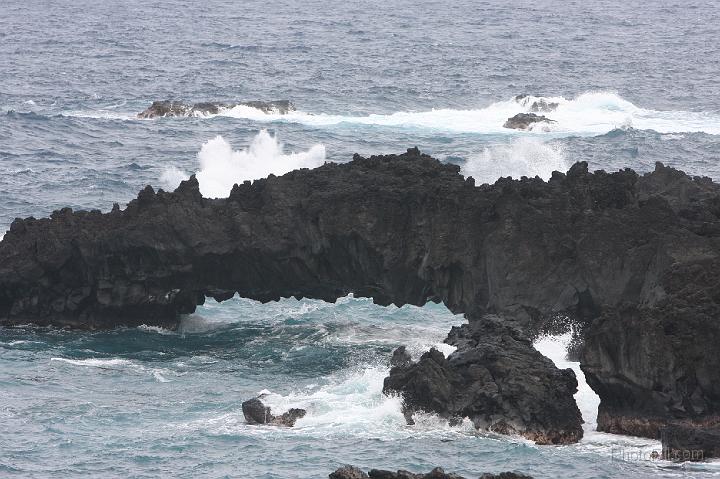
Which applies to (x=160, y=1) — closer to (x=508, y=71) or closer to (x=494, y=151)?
(x=508, y=71)

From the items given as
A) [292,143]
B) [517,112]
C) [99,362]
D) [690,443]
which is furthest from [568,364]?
[517,112]

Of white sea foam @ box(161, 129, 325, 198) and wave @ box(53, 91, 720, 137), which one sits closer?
white sea foam @ box(161, 129, 325, 198)

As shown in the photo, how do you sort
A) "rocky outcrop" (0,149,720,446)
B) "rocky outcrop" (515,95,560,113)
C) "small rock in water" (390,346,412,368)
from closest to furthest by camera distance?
1. "small rock in water" (390,346,412,368)
2. "rocky outcrop" (0,149,720,446)
3. "rocky outcrop" (515,95,560,113)

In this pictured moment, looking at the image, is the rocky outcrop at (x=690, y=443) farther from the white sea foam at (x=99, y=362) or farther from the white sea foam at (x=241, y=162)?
the white sea foam at (x=241, y=162)

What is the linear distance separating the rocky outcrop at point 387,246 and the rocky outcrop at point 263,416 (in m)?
→ 5.00

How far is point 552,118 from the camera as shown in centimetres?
8638

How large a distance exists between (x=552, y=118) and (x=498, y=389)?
52228mm

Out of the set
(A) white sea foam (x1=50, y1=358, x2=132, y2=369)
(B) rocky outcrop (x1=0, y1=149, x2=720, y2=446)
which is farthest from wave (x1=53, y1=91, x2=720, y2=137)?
(A) white sea foam (x1=50, y1=358, x2=132, y2=369)

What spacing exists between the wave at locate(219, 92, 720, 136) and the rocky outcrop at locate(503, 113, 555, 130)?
0.43 metres

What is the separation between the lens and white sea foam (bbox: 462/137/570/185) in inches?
2763

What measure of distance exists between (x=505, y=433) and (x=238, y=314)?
1655 centimetres

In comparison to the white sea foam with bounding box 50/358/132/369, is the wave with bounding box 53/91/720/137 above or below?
above

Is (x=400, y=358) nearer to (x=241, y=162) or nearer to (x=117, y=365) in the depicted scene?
(x=117, y=365)

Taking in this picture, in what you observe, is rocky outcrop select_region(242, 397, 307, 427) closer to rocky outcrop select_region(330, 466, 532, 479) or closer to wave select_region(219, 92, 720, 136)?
rocky outcrop select_region(330, 466, 532, 479)
